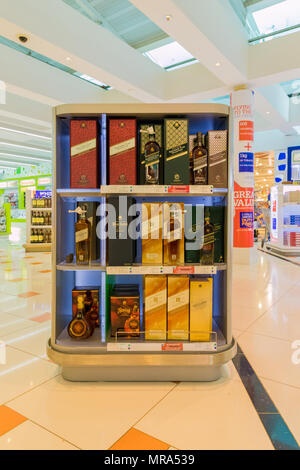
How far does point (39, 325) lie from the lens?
2625 mm

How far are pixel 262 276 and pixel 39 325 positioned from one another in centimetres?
337

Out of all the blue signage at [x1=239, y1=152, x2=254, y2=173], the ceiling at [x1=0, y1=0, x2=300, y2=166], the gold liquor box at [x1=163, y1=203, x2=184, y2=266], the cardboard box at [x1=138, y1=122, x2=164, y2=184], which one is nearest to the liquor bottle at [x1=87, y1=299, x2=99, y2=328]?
the gold liquor box at [x1=163, y1=203, x2=184, y2=266]

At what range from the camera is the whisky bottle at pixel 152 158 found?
5.69 ft

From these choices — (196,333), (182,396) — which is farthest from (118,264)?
(182,396)

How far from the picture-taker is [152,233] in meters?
1.76

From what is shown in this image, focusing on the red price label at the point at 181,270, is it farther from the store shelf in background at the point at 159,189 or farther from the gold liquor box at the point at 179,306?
the store shelf in background at the point at 159,189

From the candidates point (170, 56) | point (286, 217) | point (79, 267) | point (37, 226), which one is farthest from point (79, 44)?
point (286, 217)

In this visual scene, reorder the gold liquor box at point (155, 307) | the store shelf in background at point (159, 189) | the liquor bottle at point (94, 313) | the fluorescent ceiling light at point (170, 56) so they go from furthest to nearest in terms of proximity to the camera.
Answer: the fluorescent ceiling light at point (170, 56) < the liquor bottle at point (94, 313) < the gold liquor box at point (155, 307) < the store shelf in background at point (159, 189)

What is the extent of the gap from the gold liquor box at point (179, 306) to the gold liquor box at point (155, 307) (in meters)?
0.03

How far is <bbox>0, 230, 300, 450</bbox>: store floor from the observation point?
126cm

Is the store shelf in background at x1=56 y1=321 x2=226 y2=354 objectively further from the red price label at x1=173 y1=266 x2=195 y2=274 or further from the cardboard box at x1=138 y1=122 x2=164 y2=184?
the cardboard box at x1=138 y1=122 x2=164 y2=184

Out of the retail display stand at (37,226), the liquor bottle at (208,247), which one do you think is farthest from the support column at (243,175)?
the retail display stand at (37,226)

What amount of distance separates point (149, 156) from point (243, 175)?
14.3ft
